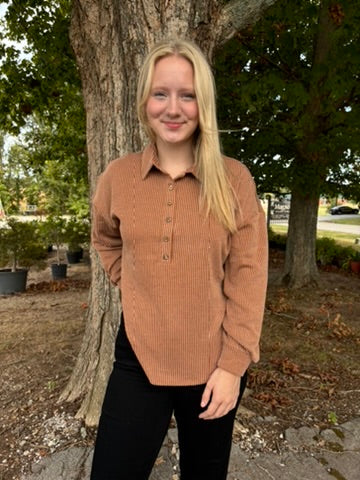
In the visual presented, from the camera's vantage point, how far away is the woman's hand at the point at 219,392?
1504 mm

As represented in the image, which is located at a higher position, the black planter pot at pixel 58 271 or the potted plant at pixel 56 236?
the potted plant at pixel 56 236

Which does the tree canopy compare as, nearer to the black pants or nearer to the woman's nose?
the woman's nose

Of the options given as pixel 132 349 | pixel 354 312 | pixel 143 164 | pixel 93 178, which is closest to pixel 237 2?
pixel 93 178

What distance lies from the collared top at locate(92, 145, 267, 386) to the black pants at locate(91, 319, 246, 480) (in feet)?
0.31

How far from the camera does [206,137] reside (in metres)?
1.51

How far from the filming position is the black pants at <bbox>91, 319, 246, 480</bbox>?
1.61 metres

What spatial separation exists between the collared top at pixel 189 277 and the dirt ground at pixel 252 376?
1577 mm

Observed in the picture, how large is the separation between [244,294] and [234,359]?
24 cm

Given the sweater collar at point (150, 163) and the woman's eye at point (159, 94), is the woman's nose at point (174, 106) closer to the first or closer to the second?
the woman's eye at point (159, 94)

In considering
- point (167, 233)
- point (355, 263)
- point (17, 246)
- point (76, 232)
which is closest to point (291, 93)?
point (167, 233)

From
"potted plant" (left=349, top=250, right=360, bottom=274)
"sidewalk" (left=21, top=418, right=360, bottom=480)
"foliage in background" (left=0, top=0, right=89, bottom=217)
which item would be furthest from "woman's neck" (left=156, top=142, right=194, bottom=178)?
"potted plant" (left=349, top=250, right=360, bottom=274)

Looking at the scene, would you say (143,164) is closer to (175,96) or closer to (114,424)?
(175,96)

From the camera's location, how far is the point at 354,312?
6852 millimetres

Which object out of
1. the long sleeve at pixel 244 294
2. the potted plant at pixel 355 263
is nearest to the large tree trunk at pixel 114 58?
the long sleeve at pixel 244 294
